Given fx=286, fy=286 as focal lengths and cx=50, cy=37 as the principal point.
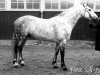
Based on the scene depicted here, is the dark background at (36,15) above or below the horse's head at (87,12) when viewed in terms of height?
below

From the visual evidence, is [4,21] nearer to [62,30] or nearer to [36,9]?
[36,9]

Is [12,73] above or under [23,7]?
under

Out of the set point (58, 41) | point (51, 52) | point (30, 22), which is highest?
point (30, 22)

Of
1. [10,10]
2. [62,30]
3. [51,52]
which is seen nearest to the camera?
[62,30]

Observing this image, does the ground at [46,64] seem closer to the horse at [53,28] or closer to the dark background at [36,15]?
the horse at [53,28]

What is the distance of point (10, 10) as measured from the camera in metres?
17.2

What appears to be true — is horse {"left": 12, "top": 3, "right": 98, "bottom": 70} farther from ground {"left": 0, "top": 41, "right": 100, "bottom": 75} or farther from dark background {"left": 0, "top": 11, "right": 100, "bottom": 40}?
dark background {"left": 0, "top": 11, "right": 100, "bottom": 40}

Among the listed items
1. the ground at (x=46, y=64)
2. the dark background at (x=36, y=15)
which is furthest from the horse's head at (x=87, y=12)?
the dark background at (x=36, y=15)

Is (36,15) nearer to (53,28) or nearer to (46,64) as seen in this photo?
(46,64)

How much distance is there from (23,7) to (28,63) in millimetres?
7586

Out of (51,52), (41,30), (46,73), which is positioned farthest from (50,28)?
(51,52)

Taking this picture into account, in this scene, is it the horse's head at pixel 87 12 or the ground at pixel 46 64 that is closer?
the ground at pixel 46 64

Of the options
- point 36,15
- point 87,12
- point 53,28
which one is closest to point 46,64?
point 53,28

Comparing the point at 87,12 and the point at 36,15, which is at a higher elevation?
the point at 87,12
